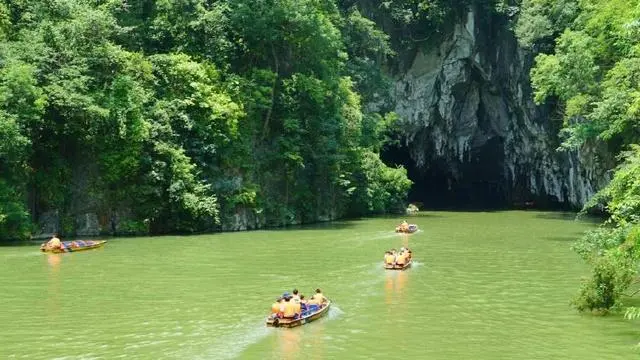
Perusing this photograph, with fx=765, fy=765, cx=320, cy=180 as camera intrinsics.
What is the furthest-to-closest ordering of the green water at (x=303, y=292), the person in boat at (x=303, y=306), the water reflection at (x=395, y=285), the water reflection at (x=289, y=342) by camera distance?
the water reflection at (x=395, y=285), the person in boat at (x=303, y=306), the green water at (x=303, y=292), the water reflection at (x=289, y=342)

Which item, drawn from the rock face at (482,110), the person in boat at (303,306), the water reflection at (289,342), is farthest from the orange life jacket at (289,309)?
the rock face at (482,110)

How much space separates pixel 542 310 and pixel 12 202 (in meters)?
22.2

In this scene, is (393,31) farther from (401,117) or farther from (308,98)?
(308,98)

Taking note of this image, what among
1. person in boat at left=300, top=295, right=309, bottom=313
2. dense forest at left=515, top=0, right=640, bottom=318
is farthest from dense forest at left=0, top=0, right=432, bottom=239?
person in boat at left=300, top=295, right=309, bottom=313

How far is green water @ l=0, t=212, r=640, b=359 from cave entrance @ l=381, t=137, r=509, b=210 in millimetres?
30363

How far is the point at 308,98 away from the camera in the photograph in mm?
43031

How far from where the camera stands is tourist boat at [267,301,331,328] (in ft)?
54.5

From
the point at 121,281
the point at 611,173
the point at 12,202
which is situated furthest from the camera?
the point at 611,173

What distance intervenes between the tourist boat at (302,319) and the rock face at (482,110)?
109ft

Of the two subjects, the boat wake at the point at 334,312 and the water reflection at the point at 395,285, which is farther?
the water reflection at the point at 395,285

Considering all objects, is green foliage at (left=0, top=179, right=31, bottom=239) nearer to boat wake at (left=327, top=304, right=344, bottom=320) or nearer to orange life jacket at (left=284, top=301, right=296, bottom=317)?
boat wake at (left=327, top=304, right=344, bottom=320)

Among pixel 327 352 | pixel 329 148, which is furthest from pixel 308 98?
pixel 327 352

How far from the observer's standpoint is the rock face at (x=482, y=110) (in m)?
52.2

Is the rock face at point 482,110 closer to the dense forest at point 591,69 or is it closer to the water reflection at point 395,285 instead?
the dense forest at point 591,69
